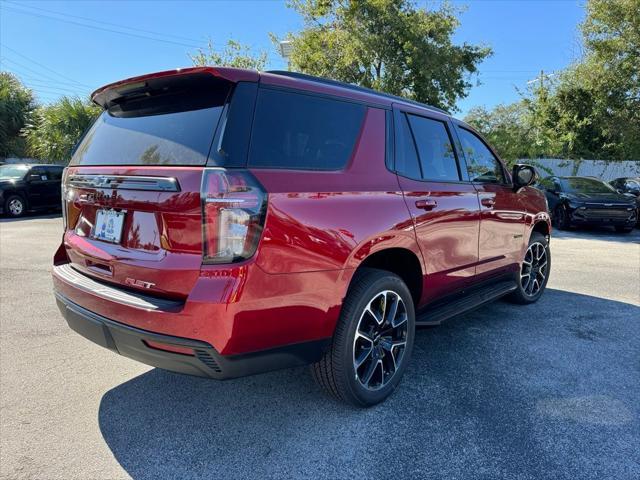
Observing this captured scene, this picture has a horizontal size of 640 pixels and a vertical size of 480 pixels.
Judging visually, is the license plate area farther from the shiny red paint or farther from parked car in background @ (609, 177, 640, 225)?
parked car in background @ (609, 177, 640, 225)

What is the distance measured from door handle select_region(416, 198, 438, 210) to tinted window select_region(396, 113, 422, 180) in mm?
178

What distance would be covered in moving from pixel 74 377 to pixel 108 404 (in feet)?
1.76

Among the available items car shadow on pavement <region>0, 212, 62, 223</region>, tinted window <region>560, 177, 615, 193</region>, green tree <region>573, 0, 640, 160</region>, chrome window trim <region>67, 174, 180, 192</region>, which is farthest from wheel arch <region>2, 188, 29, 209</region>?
green tree <region>573, 0, 640, 160</region>

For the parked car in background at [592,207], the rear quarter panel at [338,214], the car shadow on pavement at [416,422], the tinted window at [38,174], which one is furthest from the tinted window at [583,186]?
the tinted window at [38,174]

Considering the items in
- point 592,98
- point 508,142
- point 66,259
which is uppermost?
point 592,98

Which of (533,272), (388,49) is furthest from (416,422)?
(388,49)

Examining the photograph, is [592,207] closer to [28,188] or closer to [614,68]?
[614,68]

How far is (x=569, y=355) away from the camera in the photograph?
3684 millimetres

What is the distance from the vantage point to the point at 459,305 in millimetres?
3592

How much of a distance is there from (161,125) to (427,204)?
178 cm

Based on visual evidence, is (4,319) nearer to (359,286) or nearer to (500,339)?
(359,286)

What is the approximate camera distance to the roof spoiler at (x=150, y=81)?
225 centimetres

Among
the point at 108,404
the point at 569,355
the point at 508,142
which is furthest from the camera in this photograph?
the point at 508,142

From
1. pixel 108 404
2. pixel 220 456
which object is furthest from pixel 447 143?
pixel 108 404
